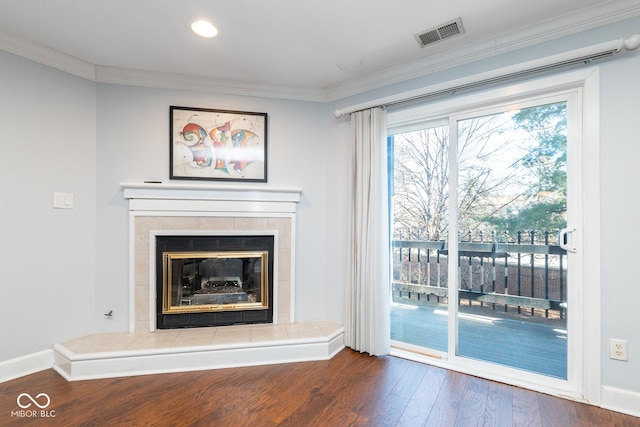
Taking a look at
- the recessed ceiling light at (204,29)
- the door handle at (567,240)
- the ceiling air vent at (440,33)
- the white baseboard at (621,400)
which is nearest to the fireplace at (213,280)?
the recessed ceiling light at (204,29)

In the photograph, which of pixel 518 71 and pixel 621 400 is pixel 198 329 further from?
pixel 518 71

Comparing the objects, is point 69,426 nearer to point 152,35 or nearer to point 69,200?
point 69,200

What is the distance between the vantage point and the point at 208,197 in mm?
2727

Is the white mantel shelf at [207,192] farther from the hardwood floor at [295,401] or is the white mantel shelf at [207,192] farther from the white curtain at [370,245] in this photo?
the hardwood floor at [295,401]

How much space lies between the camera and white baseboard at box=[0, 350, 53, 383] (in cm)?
211

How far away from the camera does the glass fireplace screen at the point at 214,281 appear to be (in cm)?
274

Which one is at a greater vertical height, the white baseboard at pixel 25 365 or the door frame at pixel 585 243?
the door frame at pixel 585 243

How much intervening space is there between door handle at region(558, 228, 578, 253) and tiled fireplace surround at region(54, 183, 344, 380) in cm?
181

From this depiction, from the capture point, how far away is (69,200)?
2.47 meters

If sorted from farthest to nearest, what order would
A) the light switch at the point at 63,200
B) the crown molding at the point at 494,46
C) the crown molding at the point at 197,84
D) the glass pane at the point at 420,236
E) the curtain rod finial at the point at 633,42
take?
the crown molding at the point at 197,84 → the glass pane at the point at 420,236 → the light switch at the point at 63,200 → the crown molding at the point at 494,46 → the curtain rod finial at the point at 633,42

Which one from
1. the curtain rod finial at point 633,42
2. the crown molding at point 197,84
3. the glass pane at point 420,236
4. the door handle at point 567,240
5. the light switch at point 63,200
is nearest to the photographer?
the curtain rod finial at point 633,42

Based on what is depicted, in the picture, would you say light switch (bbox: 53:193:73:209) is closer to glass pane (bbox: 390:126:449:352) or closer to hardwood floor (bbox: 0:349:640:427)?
hardwood floor (bbox: 0:349:640:427)

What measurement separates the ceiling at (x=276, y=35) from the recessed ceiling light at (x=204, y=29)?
0.05m

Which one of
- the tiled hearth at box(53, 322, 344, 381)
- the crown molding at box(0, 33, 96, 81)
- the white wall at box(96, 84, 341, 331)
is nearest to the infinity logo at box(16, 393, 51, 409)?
the tiled hearth at box(53, 322, 344, 381)
